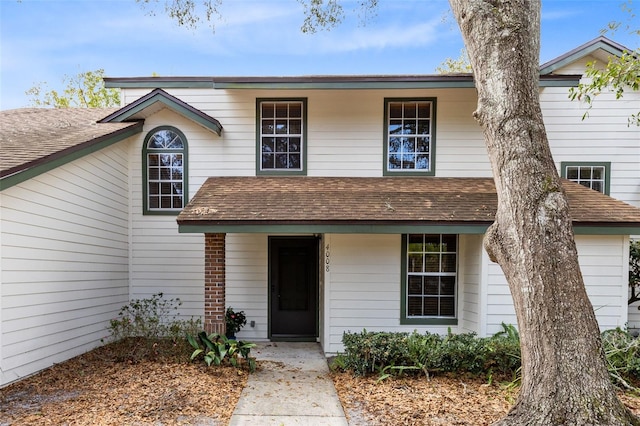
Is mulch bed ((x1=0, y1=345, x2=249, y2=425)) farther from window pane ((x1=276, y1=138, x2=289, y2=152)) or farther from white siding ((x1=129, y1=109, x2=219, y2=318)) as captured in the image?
window pane ((x1=276, y1=138, x2=289, y2=152))

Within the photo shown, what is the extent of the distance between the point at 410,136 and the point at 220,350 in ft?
19.7

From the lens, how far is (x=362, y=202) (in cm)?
740

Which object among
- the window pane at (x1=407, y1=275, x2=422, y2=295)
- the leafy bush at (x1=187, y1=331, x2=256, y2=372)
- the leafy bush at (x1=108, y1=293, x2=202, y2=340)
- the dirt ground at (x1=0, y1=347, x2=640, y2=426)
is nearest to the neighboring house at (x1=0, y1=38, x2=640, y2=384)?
the window pane at (x1=407, y1=275, x2=422, y2=295)

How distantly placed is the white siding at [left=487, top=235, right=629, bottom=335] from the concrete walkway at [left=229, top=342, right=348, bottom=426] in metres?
3.41

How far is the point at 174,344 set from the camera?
6.84 metres

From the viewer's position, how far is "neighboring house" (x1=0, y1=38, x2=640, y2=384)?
6.78m

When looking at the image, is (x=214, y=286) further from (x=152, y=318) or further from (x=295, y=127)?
(x=295, y=127)

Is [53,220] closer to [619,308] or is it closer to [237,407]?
[237,407]

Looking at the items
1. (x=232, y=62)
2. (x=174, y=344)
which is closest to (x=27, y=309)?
(x=174, y=344)

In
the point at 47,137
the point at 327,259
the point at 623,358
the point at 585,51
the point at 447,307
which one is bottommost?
the point at 623,358

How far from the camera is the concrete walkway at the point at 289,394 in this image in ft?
15.1

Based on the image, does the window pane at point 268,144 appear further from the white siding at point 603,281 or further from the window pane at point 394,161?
the white siding at point 603,281

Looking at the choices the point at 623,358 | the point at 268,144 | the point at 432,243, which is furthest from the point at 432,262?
the point at 268,144

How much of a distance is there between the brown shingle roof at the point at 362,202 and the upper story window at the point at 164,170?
86cm
